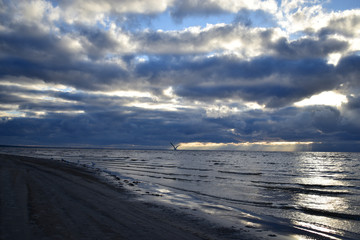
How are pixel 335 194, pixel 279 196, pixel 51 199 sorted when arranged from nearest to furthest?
1. pixel 51 199
2. pixel 279 196
3. pixel 335 194

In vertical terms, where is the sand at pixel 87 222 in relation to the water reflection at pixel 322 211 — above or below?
above

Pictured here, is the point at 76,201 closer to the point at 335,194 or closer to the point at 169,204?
the point at 169,204

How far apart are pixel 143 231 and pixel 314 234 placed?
8156 mm

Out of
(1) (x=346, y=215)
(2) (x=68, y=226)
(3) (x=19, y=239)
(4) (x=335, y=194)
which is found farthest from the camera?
(4) (x=335, y=194)

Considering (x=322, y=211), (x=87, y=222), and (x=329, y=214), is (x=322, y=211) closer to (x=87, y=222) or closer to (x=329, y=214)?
(x=329, y=214)

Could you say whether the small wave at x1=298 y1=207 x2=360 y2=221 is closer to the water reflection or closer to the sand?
the water reflection

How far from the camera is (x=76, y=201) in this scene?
13852 mm

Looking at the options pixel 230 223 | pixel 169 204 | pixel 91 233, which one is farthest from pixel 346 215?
pixel 91 233

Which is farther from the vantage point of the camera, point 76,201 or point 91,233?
point 76,201

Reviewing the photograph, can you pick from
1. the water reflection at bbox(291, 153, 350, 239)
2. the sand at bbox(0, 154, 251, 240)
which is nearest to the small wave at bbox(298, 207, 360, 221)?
the water reflection at bbox(291, 153, 350, 239)

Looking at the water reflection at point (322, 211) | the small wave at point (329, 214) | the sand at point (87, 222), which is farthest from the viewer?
the small wave at point (329, 214)

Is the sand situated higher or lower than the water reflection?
higher

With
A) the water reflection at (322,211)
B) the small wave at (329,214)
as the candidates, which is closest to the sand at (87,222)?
the water reflection at (322,211)

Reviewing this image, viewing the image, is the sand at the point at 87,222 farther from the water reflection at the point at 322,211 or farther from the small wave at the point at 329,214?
the small wave at the point at 329,214
